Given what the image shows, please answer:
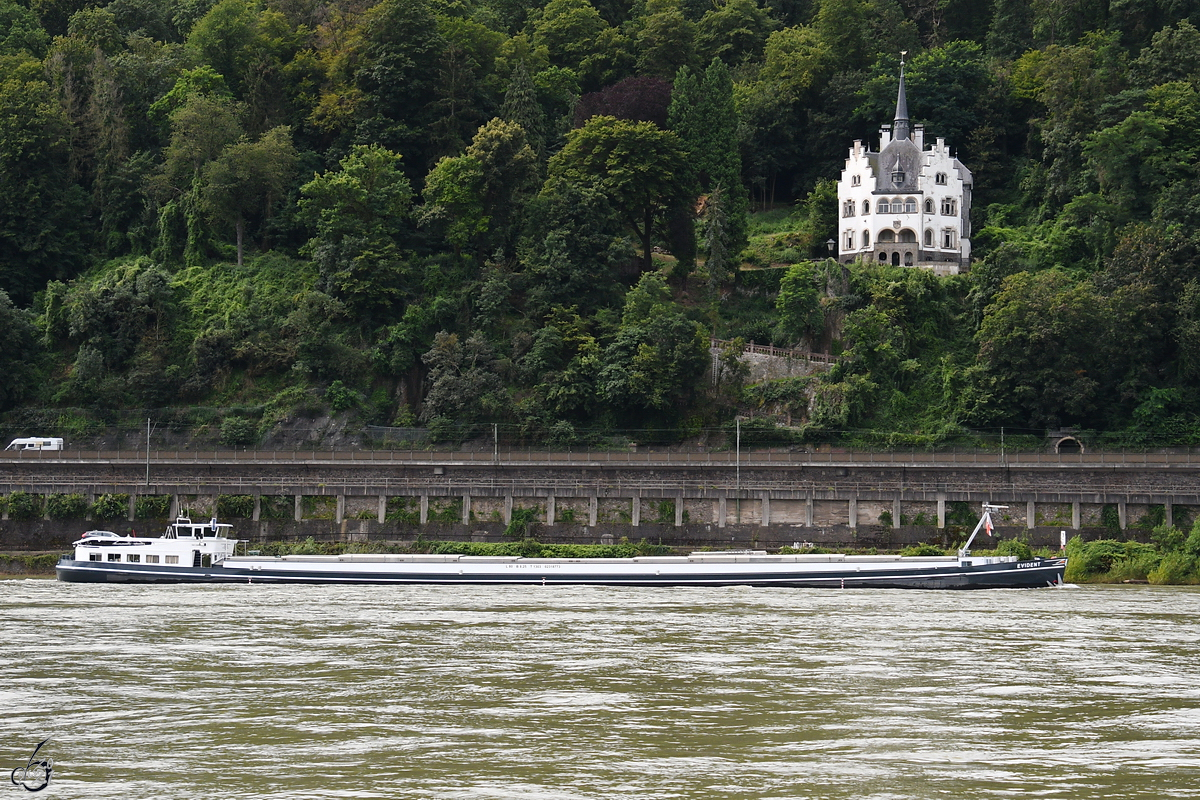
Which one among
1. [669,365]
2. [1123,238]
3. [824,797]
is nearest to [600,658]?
[824,797]

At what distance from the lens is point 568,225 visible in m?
91.0

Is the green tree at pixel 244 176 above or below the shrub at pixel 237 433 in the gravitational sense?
above

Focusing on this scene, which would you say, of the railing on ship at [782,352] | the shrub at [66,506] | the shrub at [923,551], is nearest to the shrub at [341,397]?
the shrub at [66,506]

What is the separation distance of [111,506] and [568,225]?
31264 millimetres

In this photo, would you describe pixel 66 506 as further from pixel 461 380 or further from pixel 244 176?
pixel 244 176

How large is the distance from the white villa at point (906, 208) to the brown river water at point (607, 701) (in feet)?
167

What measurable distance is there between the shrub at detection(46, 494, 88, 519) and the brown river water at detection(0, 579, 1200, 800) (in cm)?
2527

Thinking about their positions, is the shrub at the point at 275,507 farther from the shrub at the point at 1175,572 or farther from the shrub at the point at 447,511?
the shrub at the point at 1175,572

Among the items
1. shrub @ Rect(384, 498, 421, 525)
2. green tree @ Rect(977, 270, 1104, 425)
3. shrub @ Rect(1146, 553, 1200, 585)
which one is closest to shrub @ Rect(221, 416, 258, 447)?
shrub @ Rect(384, 498, 421, 525)

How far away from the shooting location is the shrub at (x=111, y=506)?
Answer: 75.1 metres

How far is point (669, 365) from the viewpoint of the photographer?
83125 millimetres

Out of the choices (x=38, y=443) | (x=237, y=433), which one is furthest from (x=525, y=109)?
(x=38, y=443)

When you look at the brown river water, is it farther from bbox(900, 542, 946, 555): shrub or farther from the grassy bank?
the grassy bank

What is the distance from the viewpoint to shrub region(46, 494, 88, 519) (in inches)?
2953
